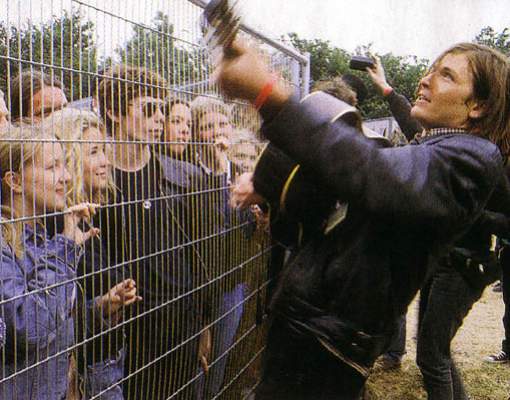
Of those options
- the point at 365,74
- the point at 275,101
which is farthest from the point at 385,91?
the point at 365,74

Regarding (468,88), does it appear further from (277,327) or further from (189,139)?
(189,139)

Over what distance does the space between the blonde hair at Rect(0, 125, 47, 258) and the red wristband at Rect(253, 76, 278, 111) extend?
810 millimetres

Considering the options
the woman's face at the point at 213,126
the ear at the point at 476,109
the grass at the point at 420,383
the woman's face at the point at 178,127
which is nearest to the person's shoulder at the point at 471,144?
the ear at the point at 476,109

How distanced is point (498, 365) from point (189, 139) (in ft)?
13.5

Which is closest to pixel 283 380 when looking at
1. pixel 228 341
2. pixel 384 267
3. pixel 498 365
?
pixel 384 267

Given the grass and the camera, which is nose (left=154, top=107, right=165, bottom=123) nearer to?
the camera

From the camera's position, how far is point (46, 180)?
1885mm

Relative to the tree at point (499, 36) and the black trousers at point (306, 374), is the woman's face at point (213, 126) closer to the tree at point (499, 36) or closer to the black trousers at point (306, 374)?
the black trousers at point (306, 374)

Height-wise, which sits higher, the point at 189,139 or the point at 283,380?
the point at 189,139

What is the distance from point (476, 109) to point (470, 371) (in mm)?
4187

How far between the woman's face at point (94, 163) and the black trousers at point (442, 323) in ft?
6.62

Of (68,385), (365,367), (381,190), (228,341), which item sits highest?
(381,190)

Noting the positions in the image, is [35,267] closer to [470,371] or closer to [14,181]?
[14,181]

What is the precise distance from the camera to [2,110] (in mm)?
2035
